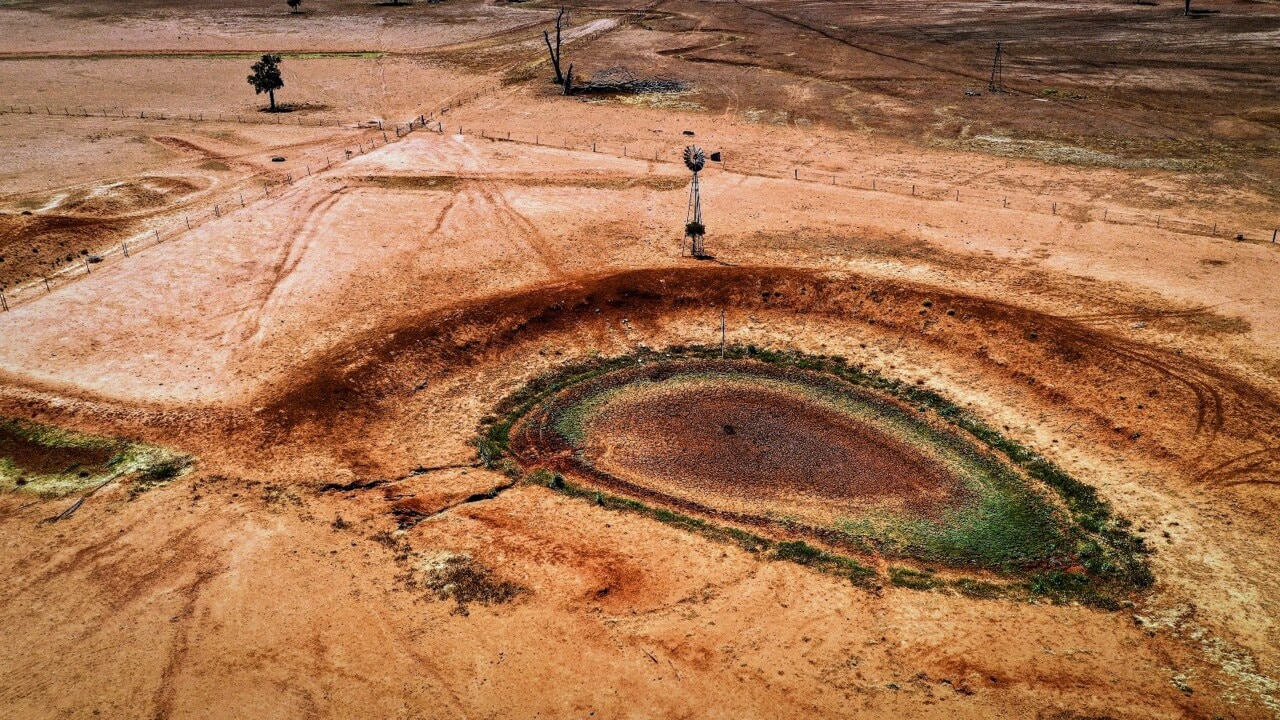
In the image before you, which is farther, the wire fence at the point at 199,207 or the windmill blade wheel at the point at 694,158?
the windmill blade wheel at the point at 694,158

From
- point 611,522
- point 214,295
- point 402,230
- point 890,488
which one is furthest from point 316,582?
point 402,230

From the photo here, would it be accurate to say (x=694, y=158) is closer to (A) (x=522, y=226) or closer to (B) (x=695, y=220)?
(B) (x=695, y=220)

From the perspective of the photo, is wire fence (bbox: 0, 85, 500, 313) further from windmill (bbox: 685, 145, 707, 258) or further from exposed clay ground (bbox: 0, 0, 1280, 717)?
windmill (bbox: 685, 145, 707, 258)

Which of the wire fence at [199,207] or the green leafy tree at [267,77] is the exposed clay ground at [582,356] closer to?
the wire fence at [199,207]

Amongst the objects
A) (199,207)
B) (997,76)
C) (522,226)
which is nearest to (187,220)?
(199,207)

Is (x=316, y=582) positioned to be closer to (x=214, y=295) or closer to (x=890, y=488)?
(x=890, y=488)

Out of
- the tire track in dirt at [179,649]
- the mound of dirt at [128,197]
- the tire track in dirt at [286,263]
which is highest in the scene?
the mound of dirt at [128,197]

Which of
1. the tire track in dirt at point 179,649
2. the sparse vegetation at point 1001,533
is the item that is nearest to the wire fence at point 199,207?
the tire track in dirt at point 179,649
